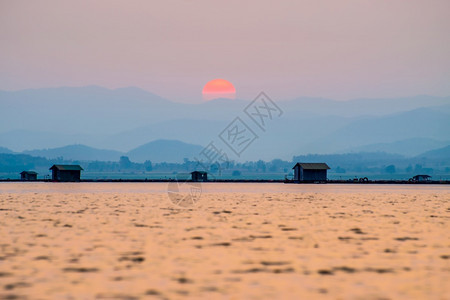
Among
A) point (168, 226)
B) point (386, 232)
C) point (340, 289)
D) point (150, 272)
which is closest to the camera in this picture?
point (340, 289)

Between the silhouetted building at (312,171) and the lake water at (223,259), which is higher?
the silhouetted building at (312,171)

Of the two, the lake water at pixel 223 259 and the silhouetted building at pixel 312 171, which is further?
the silhouetted building at pixel 312 171

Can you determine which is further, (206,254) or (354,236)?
(354,236)

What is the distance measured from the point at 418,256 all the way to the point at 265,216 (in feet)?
70.7

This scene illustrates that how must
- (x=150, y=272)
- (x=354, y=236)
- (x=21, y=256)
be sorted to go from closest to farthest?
(x=150, y=272) < (x=21, y=256) < (x=354, y=236)

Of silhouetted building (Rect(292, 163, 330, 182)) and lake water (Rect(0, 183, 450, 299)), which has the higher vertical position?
silhouetted building (Rect(292, 163, 330, 182))

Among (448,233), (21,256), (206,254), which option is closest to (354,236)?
(448,233)

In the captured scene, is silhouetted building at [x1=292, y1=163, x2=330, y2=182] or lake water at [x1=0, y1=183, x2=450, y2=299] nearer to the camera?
lake water at [x1=0, y1=183, x2=450, y2=299]

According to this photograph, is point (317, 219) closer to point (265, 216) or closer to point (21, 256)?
point (265, 216)

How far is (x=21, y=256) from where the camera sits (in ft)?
80.6

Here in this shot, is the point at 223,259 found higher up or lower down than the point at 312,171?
lower down

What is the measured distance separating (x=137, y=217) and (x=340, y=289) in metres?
27.9

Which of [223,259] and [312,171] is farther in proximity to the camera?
[312,171]

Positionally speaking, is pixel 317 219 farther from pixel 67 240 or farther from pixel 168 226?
pixel 67 240
